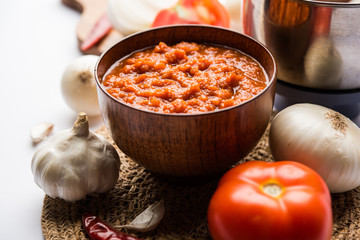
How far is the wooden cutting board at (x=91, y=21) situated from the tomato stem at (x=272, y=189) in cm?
139

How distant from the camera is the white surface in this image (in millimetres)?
1713

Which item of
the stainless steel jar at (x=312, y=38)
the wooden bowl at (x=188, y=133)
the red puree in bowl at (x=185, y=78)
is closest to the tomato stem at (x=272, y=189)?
the wooden bowl at (x=188, y=133)

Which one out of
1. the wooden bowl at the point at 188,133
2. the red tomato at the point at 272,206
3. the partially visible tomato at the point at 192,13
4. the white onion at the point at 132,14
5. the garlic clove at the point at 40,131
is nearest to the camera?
the red tomato at the point at 272,206

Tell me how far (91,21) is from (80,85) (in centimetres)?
76

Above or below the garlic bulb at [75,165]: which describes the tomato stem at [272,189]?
above

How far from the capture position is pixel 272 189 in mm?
1356

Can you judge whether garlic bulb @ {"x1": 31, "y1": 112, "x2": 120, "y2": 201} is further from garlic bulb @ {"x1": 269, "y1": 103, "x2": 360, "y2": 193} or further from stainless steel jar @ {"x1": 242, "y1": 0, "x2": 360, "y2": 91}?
stainless steel jar @ {"x1": 242, "y1": 0, "x2": 360, "y2": 91}

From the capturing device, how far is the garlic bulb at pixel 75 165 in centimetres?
153

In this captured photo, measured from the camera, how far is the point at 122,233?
1489mm

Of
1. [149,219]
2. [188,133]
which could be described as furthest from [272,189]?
[149,219]

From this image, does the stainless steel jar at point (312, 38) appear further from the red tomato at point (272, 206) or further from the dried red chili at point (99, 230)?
the dried red chili at point (99, 230)

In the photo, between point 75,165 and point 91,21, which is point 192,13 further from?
point 75,165

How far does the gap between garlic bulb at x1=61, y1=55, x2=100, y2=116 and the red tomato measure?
0.87m

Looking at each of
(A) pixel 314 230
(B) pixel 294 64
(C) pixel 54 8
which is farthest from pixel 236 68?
(C) pixel 54 8
